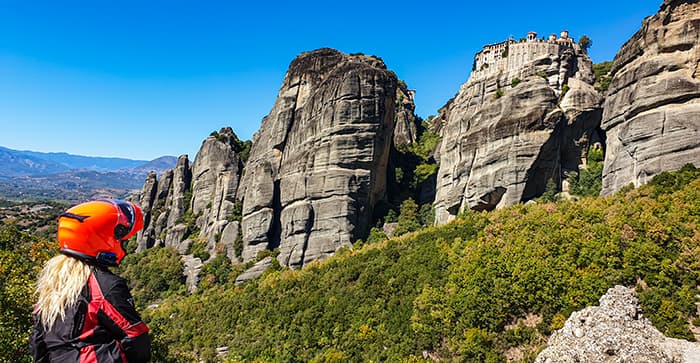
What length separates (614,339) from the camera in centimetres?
1594

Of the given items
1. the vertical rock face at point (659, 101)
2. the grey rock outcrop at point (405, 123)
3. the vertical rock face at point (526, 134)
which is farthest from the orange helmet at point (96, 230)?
the grey rock outcrop at point (405, 123)

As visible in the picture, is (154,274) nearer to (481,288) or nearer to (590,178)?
(481,288)

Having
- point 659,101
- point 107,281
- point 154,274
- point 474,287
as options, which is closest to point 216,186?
point 154,274

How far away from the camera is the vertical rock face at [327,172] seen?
4184 centimetres

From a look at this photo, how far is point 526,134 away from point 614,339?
24458 mm

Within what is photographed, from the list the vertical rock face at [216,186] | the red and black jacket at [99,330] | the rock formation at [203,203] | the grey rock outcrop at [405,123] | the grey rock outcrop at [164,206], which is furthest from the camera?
the grey rock outcrop at [405,123]

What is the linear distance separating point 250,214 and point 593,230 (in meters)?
34.8

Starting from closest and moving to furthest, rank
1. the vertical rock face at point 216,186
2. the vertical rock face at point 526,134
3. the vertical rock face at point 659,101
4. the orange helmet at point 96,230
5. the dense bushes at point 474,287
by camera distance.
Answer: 1. the orange helmet at point 96,230
2. the dense bushes at point 474,287
3. the vertical rock face at point 659,101
4. the vertical rock face at point 526,134
5. the vertical rock face at point 216,186

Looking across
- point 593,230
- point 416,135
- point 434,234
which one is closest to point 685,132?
point 593,230

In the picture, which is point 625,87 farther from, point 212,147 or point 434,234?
point 212,147

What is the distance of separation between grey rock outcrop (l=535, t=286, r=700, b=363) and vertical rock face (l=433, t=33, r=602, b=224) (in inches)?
752

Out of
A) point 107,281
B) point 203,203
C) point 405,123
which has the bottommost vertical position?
point 203,203

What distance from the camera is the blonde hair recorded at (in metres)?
2.73

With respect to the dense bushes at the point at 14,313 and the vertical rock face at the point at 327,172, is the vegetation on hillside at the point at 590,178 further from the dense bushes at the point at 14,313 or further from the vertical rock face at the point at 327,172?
the dense bushes at the point at 14,313
